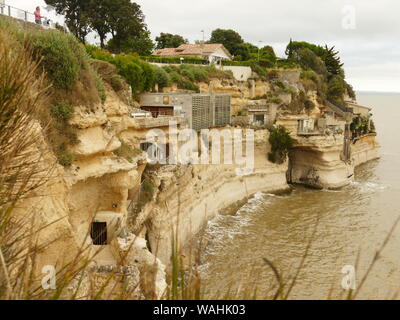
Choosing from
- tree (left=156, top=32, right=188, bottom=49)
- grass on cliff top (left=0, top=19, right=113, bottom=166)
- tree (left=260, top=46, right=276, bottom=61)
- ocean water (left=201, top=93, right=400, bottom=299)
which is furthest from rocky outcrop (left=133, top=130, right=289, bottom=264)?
tree (left=156, top=32, right=188, bottom=49)

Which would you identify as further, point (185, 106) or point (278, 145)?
point (278, 145)

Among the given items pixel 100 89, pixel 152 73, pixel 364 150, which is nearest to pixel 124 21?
pixel 152 73

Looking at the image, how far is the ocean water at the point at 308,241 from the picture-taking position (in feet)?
53.6

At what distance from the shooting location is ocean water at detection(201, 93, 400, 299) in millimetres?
16344

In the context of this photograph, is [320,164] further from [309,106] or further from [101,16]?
[101,16]

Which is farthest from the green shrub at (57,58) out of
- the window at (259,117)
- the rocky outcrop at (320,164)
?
the rocky outcrop at (320,164)

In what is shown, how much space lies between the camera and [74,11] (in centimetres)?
3666

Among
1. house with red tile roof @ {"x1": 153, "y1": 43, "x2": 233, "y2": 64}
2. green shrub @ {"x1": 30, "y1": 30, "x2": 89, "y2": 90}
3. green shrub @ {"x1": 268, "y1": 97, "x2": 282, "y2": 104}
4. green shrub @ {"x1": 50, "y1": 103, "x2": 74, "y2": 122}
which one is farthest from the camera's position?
house with red tile roof @ {"x1": 153, "y1": 43, "x2": 233, "y2": 64}

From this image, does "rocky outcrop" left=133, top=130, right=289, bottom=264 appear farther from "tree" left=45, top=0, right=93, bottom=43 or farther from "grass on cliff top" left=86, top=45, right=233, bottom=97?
"tree" left=45, top=0, right=93, bottom=43

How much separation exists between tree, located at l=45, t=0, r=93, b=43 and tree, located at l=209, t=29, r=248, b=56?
91.1 ft

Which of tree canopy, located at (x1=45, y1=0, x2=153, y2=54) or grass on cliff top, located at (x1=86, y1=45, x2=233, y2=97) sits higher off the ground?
tree canopy, located at (x1=45, y1=0, x2=153, y2=54)

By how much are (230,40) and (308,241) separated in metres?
46.9

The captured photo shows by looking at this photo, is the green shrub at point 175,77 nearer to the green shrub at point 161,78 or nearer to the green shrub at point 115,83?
the green shrub at point 161,78

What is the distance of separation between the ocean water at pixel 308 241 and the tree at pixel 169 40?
3144 centimetres
